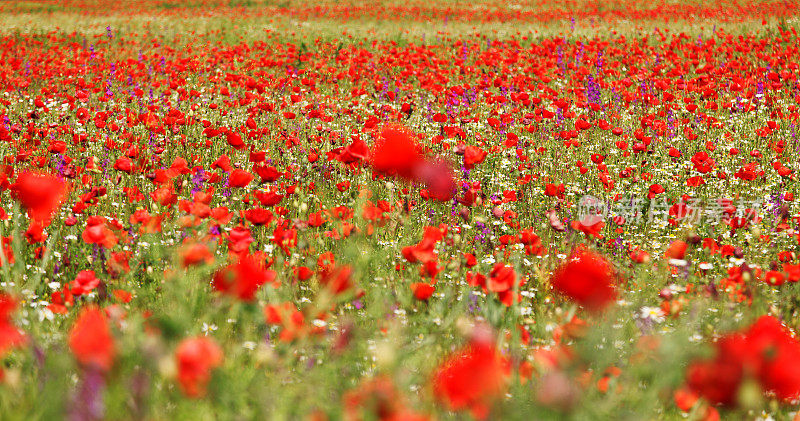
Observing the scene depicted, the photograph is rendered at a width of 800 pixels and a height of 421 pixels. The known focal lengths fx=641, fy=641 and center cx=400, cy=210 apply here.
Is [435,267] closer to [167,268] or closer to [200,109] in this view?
[167,268]

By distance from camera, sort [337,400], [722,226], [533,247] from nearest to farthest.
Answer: [337,400] → [533,247] → [722,226]

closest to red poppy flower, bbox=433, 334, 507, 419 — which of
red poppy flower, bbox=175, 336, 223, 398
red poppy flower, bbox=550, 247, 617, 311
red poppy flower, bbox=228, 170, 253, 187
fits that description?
red poppy flower, bbox=175, 336, 223, 398

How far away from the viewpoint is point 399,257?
333cm

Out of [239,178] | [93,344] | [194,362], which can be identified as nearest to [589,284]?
[194,362]

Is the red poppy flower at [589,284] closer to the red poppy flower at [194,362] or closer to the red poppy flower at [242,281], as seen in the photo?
the red poppy flower at [242,281]

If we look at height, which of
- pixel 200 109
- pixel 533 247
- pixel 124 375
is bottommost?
pixel 200 109

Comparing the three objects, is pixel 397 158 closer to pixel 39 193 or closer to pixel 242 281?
pixel 242 281

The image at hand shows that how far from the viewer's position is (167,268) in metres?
3.04

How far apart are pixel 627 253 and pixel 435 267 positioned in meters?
1.77

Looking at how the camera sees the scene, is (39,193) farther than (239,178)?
No

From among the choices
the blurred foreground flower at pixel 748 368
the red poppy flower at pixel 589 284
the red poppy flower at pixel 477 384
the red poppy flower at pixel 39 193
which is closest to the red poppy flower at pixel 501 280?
the red poppy flower at pixel 589 284

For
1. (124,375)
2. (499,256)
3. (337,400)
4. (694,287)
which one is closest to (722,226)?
(694,287)

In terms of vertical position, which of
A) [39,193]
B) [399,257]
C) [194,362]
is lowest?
[399,257]

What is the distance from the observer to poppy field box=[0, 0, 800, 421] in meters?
1.52
